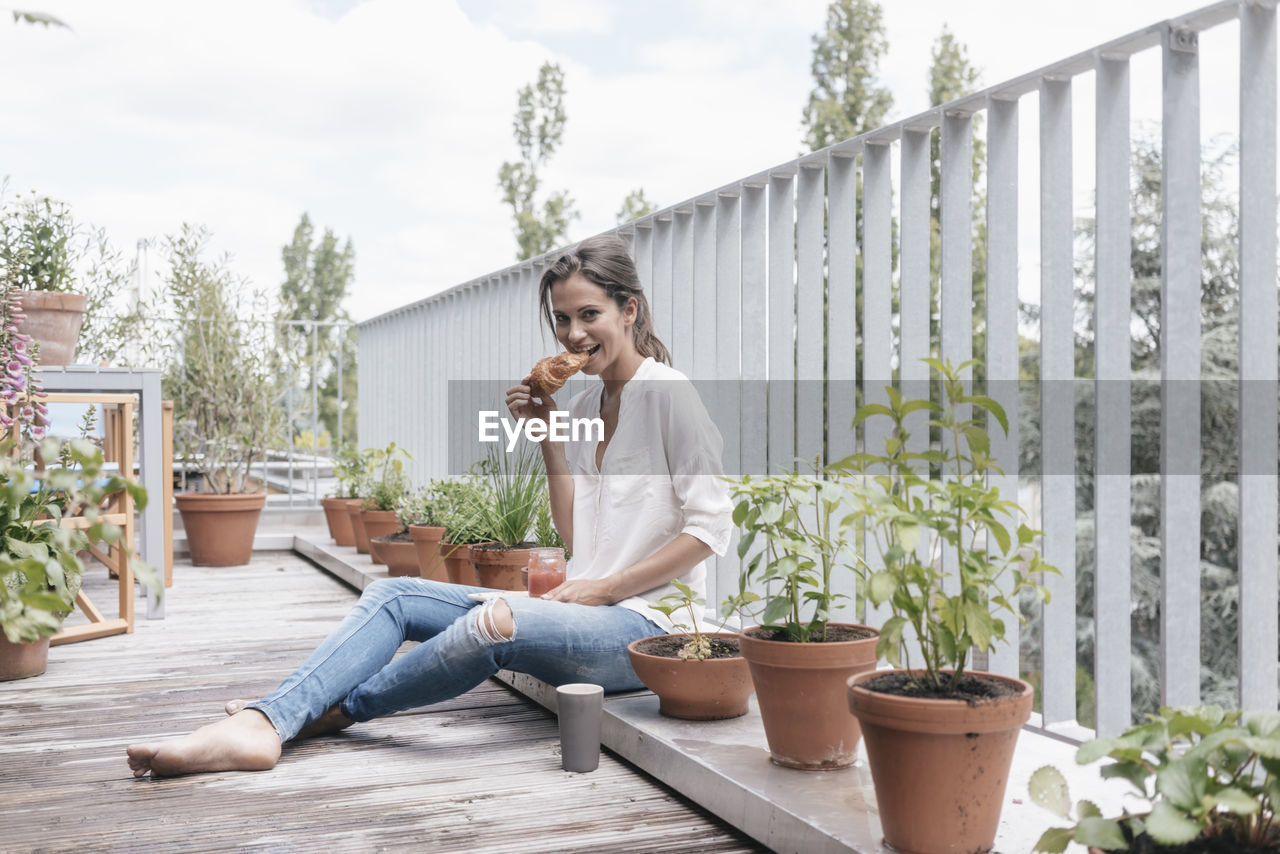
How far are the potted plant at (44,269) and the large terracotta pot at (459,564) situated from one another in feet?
5.55

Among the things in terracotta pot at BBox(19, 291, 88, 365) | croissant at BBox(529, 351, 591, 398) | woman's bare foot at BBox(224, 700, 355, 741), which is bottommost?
woman's bare foot at BBox(224, 700, 355, 741)

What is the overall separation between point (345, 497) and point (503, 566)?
2.86 m

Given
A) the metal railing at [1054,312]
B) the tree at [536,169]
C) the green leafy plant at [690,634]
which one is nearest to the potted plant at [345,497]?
the metal railing at [1054,312]

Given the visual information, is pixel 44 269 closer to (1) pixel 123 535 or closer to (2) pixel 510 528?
(1) pixel 123 535

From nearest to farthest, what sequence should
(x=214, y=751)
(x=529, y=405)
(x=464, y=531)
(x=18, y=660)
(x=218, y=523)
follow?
(x=214, y=751), (x=529, y=405), (x=18, y=660), (x=464, y=531), (x=218, y=523)

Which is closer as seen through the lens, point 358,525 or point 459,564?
point 459,564

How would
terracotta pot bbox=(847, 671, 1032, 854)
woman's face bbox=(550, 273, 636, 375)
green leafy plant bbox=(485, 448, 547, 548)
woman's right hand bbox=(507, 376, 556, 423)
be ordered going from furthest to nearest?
green leafy plant bbox=(485, 448, 547, 548), woman's right hand bbox=(507, 376, 556, 423), woman's face bbox=(550, 273, 636, 375), terracotta pot bbox=(847, 671, 1032, 854)

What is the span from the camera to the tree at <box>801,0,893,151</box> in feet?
63.4

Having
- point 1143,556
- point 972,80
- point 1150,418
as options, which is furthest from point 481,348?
point 972,80

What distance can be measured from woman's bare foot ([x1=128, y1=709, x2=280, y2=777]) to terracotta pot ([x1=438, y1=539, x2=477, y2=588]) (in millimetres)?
1442

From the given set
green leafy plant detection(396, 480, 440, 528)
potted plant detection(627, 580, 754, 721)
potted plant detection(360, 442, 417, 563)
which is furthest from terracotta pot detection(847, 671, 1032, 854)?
potted plant detection(360, 442, 417, 563)

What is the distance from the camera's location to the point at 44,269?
4008 millimetres

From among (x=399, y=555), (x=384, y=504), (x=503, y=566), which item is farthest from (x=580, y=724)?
(x=384, y=504)

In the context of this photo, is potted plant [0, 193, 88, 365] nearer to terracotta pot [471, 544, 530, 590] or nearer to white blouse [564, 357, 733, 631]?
terracotta pot [471, 544, 530, 590]
